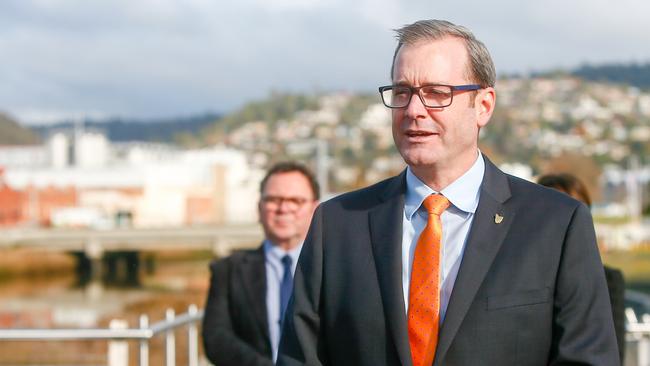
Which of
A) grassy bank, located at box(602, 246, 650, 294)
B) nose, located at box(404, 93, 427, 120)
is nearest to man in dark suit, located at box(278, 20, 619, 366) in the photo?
nose, located at box(404, 93, 427, 120)

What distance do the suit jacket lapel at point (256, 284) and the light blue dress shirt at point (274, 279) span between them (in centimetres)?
2

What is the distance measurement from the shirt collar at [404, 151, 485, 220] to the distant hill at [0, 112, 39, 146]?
585 ft

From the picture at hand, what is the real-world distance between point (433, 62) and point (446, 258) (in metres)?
0.47

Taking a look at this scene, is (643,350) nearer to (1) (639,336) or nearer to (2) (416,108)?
(1) (639,336)

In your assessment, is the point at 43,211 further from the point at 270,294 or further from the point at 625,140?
the point at 625,140

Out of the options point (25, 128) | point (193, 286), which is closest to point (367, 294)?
point (193, 286)

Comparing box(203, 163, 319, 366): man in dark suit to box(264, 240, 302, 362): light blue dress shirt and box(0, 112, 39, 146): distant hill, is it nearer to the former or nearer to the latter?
box(264, 240, 302, 362): light blue dress shirt

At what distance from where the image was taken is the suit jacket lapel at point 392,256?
282cm

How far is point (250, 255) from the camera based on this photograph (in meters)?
5.23

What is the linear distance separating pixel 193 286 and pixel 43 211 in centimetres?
4245

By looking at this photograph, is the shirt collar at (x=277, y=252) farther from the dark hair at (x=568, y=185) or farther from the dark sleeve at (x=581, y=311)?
the dark sleeve at (x=581, y=311)

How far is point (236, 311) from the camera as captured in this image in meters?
5.10

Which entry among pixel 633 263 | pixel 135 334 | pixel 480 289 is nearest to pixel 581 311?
pixel 480 289

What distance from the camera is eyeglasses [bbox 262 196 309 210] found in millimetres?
5352
